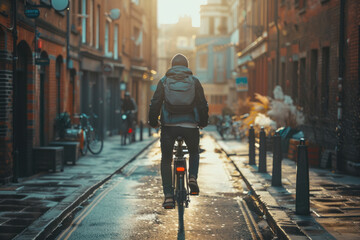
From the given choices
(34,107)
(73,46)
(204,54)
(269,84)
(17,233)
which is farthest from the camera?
(204,54)

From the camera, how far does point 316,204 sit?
356 inches

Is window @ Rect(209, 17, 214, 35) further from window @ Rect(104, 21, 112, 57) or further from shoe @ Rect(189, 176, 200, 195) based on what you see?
shoe @ Rect(189, 176, 200, 195)

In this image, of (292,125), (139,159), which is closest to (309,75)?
(292,125)

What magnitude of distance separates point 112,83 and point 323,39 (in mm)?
16824

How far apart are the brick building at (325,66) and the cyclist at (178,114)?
5410mm

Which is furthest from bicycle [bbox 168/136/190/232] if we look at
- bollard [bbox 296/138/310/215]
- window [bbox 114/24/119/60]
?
window [bbox 114/24/119/60]

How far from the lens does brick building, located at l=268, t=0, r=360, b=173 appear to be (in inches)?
524

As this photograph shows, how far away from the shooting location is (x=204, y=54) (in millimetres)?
68625

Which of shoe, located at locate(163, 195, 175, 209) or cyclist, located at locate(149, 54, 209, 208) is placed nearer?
shoe, located at locate(163, 195, 175, 209)

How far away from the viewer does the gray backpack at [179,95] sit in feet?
26.2

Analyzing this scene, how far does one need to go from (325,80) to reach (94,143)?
6.94 m

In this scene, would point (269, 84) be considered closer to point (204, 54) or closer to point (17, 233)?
point (17, 233)

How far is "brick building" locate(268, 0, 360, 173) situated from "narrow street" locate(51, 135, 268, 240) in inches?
105

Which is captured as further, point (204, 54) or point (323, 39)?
point (204, 54)
